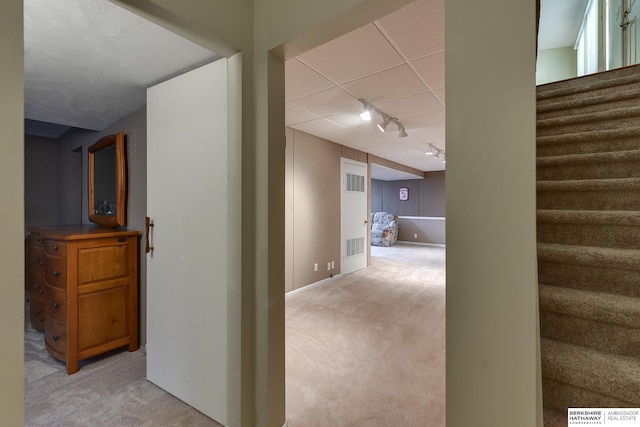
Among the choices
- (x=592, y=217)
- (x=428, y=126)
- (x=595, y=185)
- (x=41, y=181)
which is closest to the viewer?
(x=592, y=217)

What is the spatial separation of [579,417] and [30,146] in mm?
6142

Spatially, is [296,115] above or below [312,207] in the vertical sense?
above

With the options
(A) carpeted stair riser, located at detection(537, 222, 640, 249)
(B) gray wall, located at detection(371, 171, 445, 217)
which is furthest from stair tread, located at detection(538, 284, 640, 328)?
(B) gray wall, located at detection(371, 171, 445, 217)

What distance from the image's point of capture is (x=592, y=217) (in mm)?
1317

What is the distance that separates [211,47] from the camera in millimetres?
1396

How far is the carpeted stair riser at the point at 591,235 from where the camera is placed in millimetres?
1267

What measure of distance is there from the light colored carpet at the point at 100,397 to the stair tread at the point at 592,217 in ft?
7.26

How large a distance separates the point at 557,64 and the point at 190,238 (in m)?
6.86

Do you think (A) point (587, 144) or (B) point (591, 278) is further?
(A) point (587, 144)

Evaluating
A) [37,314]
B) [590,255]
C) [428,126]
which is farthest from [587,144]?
[37,314]

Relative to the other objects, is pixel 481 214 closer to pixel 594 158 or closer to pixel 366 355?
pixel 594 158

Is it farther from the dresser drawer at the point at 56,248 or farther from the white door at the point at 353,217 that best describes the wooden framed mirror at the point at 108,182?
the white door at the point at 353,217

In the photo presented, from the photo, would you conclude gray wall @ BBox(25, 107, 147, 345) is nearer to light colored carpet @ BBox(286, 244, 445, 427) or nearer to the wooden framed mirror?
the wooden framed mirror

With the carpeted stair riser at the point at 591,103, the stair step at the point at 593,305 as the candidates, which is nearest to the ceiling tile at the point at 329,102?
the carpeted stair riser at the point at 591,103
